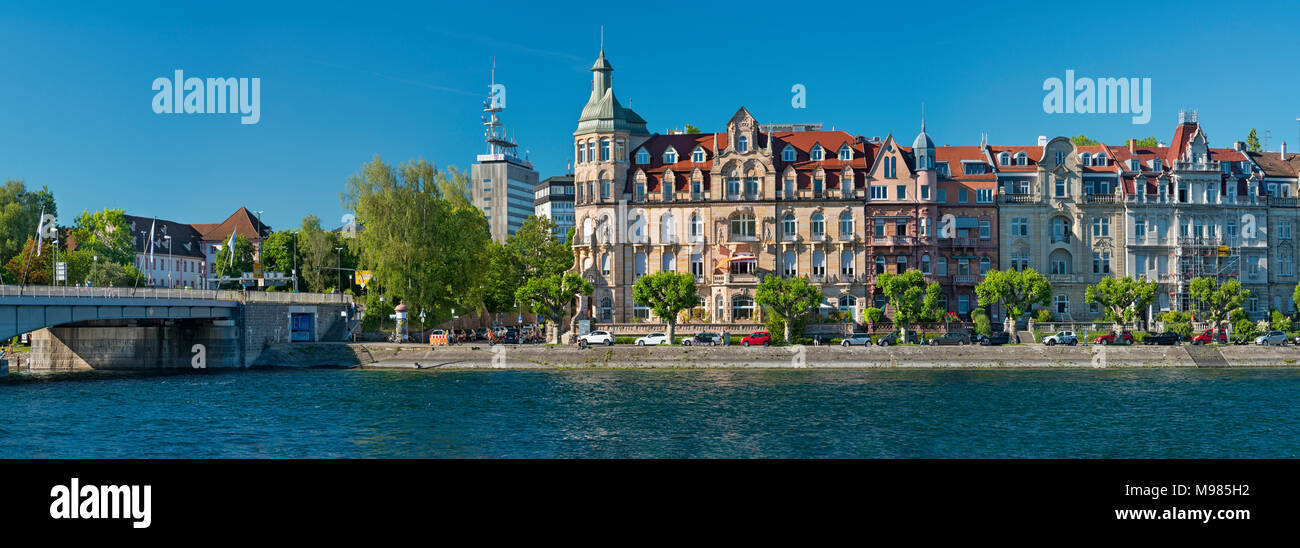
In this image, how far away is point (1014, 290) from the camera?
100938 millimetres

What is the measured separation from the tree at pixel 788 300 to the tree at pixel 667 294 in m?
6.16

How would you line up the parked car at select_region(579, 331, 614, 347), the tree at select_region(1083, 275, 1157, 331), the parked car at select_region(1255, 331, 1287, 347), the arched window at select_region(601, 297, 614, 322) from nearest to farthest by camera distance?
the parked car at select_region(1255, 331, 1287, 347) → the parked car at select_region(579, 331, 614, 347) → the tree at select_region(1083, 275, 1157, 331) → the arched window at select_region(601, 297, 614, 322)

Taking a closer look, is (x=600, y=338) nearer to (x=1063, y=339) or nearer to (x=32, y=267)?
(x=1063, y=339)

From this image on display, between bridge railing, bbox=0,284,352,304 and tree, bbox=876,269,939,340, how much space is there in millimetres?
50772

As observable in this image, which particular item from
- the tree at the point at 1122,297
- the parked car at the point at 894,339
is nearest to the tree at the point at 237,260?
the parked car at the point at 894,339

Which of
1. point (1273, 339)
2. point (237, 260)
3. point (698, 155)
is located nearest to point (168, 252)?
point (237, 260)

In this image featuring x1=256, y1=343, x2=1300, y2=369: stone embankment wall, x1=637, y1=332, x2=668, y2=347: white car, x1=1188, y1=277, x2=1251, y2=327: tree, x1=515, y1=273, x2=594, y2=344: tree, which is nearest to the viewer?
x1=256, y1=343, x2=1300, y2=369: stone embankment wall

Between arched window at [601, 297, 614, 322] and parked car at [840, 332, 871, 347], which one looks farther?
Answer: arched window at [601, 297, 614, 322]

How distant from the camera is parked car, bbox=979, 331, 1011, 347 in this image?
94000 millimetres

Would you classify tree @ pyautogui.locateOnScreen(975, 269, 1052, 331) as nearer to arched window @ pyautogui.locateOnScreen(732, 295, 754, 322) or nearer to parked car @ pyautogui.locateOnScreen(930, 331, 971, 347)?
parked car @ pyautogui.locateOnScreen(930, 331, 971, 347)

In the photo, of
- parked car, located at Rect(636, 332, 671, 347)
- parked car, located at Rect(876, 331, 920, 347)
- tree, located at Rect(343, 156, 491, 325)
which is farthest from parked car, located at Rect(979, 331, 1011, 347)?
tree, located at Rect(343, 156, 491, 325)

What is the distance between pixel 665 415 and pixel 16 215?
10603cm

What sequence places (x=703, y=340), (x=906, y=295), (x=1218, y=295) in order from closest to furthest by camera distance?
1. (x=703, y=340)
2. (x=906, y=295)
3. (x=1218, y=295)
